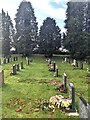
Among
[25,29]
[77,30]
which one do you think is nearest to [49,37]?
[25,29]

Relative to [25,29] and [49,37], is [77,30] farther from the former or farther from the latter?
[25,29]

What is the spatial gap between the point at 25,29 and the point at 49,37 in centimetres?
562

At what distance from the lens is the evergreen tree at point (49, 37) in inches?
2000

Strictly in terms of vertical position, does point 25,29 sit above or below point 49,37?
above

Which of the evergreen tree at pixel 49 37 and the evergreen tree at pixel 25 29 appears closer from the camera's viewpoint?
the evergreen tree at pixel 25 29

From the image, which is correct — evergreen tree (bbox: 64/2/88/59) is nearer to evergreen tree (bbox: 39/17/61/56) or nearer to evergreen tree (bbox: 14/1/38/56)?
evergreen tree (bbox: 39/17/61/56)

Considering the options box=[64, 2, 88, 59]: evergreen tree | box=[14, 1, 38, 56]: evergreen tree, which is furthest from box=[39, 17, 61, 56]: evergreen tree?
box=[64, 2, 88, 59]: evergreen tree

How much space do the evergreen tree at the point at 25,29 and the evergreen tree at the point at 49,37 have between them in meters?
1.63

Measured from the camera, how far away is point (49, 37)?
5153cm

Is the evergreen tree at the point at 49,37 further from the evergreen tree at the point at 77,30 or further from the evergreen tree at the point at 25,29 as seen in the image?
the evergreen tree at the point at 77,30

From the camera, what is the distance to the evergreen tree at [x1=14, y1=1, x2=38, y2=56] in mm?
48450

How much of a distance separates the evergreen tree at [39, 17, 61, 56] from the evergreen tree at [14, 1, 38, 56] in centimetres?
163

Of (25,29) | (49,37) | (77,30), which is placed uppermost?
Answer: (25,29)

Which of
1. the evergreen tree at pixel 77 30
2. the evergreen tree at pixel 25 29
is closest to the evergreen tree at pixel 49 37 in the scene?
the evergreen tree at pixel 25 29
